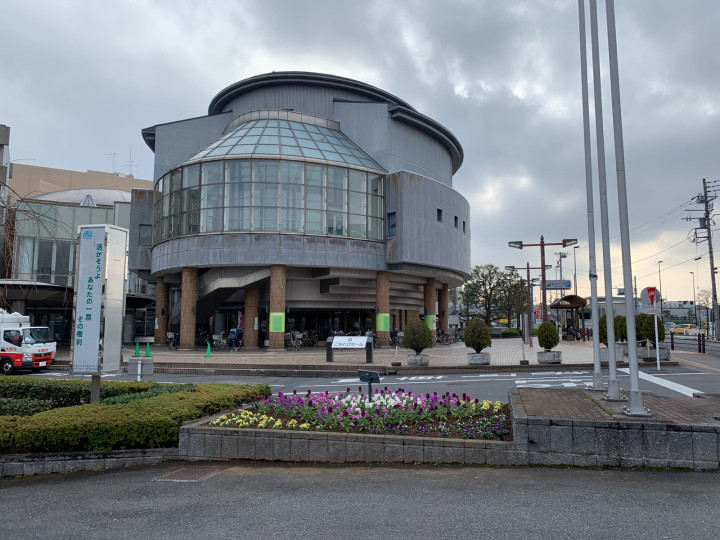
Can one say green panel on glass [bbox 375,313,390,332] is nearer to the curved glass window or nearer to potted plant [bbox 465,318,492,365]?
the curved glass window

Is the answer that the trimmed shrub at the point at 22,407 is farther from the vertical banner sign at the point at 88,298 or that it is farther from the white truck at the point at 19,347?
the white truck at the point at 19,347

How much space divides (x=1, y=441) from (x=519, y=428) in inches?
281

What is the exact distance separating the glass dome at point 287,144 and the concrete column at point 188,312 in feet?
25.1

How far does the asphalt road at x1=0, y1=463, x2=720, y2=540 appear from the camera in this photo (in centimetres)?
483

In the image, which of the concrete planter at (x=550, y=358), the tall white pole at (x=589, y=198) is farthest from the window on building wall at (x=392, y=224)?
the tall white pole at (x=589, y=198)

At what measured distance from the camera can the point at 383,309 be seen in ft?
116

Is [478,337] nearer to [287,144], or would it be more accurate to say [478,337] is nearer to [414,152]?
[287,144]

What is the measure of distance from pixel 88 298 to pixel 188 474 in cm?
400

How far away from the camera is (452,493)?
579cm

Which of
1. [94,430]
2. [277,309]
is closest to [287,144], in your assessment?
[277,309]

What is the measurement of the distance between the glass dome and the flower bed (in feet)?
87.2

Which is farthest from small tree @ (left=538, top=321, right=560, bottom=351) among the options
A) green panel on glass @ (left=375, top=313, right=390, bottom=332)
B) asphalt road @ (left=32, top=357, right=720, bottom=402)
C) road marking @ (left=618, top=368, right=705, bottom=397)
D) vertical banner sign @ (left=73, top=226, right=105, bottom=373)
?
vertical banner sign @ (left=73, top=226, right=105, bottom=373)

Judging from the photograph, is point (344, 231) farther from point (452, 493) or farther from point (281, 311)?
point (452, 493)

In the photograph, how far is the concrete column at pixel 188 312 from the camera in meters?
33.7
